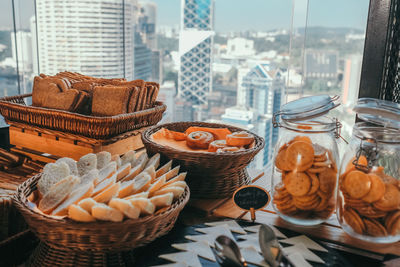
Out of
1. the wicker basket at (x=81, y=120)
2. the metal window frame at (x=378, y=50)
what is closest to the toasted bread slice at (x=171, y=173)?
the wicker basket at (x=81, y=120)

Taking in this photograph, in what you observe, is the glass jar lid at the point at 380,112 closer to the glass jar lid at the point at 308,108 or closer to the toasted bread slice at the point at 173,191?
the glass jar lid at the point at 308,108

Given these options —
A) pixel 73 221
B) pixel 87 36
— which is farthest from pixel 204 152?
pixel 87 36

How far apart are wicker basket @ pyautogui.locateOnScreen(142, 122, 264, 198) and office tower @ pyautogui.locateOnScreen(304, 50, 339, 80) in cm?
145

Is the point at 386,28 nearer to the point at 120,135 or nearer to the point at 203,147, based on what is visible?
the point at 203,147

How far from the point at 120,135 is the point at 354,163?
0.95 metres

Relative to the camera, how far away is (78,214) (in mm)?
840

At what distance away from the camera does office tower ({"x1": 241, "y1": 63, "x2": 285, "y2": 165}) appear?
3.34 meters

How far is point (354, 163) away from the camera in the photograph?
→ 0.96 metres

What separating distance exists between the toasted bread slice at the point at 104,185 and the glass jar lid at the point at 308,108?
1.65 feet

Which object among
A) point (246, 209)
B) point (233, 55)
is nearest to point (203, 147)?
point (246, 209)

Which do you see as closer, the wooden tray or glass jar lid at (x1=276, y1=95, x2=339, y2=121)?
glass jar lid at (x1=276, y1=95, x2=339, y2=121)

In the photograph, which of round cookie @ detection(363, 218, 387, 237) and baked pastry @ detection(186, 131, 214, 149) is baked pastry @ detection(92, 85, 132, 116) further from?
round cookie @ detection(363, 218, 387, 237)

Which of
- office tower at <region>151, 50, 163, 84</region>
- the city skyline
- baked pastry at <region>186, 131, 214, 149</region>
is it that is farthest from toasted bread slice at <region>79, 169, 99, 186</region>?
office tower at <region>151, 50, 163, 84</region>

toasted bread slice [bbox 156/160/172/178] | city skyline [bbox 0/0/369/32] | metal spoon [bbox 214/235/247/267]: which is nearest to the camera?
metal spoon [bbox 214/235/247/267]
